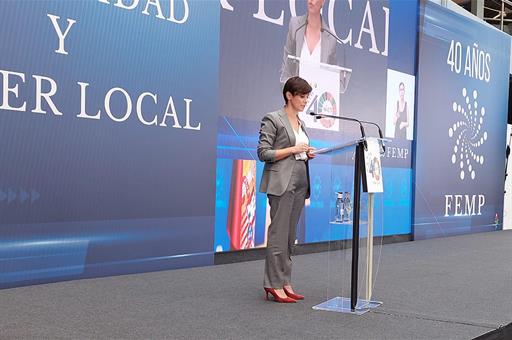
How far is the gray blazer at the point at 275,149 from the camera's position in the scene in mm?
3559

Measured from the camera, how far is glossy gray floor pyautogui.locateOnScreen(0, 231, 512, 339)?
293 cm

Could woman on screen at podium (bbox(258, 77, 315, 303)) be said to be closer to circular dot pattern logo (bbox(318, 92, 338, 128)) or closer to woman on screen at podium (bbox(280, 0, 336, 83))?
woman on screen at podium (bbox(280, 0, 336, 83))

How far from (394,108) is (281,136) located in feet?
13.7

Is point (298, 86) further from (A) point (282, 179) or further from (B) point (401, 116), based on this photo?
(B) point (401, 116)

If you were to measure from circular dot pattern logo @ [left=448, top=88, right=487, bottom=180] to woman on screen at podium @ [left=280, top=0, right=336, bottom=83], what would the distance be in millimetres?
2930

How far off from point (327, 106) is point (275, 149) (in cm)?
287

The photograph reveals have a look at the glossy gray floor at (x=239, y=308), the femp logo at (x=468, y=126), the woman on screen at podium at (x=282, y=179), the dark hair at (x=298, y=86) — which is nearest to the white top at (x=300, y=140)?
the woman on screen at podium at (x=282, y=179)

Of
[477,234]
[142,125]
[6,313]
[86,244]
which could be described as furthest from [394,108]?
[6,313]

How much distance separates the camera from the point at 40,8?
3.97 metres

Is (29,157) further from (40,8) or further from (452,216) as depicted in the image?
(452,216)

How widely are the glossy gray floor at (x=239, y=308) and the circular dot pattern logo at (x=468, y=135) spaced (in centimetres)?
367

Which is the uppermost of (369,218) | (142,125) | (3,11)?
(3,11)

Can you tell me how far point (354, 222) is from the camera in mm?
3461

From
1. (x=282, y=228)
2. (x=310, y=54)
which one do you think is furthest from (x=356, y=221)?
(x=310, y=54)
